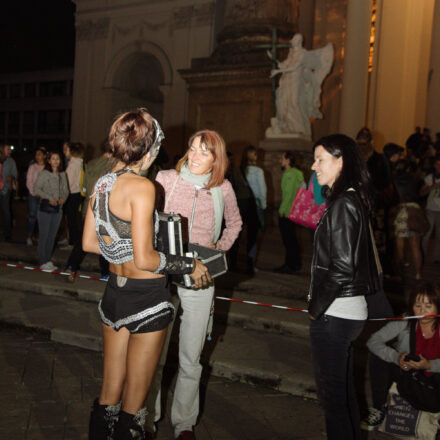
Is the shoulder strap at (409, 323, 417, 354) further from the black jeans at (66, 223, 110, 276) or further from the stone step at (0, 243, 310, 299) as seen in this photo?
the black jeans at (66, 223, 110, 276)

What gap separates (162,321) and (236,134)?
14125 millimetres

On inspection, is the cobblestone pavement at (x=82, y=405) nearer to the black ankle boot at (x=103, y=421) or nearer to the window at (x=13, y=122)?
the black ankle boot at (x=103, y=421)

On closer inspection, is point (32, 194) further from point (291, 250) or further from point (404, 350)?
point (404, 350)

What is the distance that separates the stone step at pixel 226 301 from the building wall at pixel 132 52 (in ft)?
46.6

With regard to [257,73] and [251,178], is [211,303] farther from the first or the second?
[257,73]

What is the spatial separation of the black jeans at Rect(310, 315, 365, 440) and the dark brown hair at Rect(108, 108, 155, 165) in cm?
125

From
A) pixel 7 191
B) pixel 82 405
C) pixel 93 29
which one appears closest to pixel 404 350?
pixel 82 405

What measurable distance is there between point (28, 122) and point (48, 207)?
191 feet

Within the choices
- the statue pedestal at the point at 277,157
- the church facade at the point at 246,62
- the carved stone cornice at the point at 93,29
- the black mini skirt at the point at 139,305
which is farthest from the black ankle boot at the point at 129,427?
the carved stone cornice at the point at 93,29

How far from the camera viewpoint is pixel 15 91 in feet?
200

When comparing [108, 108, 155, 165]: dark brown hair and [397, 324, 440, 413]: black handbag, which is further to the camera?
[397, 324, 440, 413]: black handbag

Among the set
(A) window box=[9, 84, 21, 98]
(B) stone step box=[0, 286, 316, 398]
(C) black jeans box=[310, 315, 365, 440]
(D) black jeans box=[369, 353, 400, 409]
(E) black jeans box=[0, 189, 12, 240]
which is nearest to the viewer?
(C) black jeans box=[310, 315, 365, 440]

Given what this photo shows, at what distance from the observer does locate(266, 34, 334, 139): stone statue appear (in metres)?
12.4

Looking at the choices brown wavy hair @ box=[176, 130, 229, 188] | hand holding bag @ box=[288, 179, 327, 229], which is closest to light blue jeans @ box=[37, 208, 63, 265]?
hand holding bag @ box=[288, 179, 327, 229]
